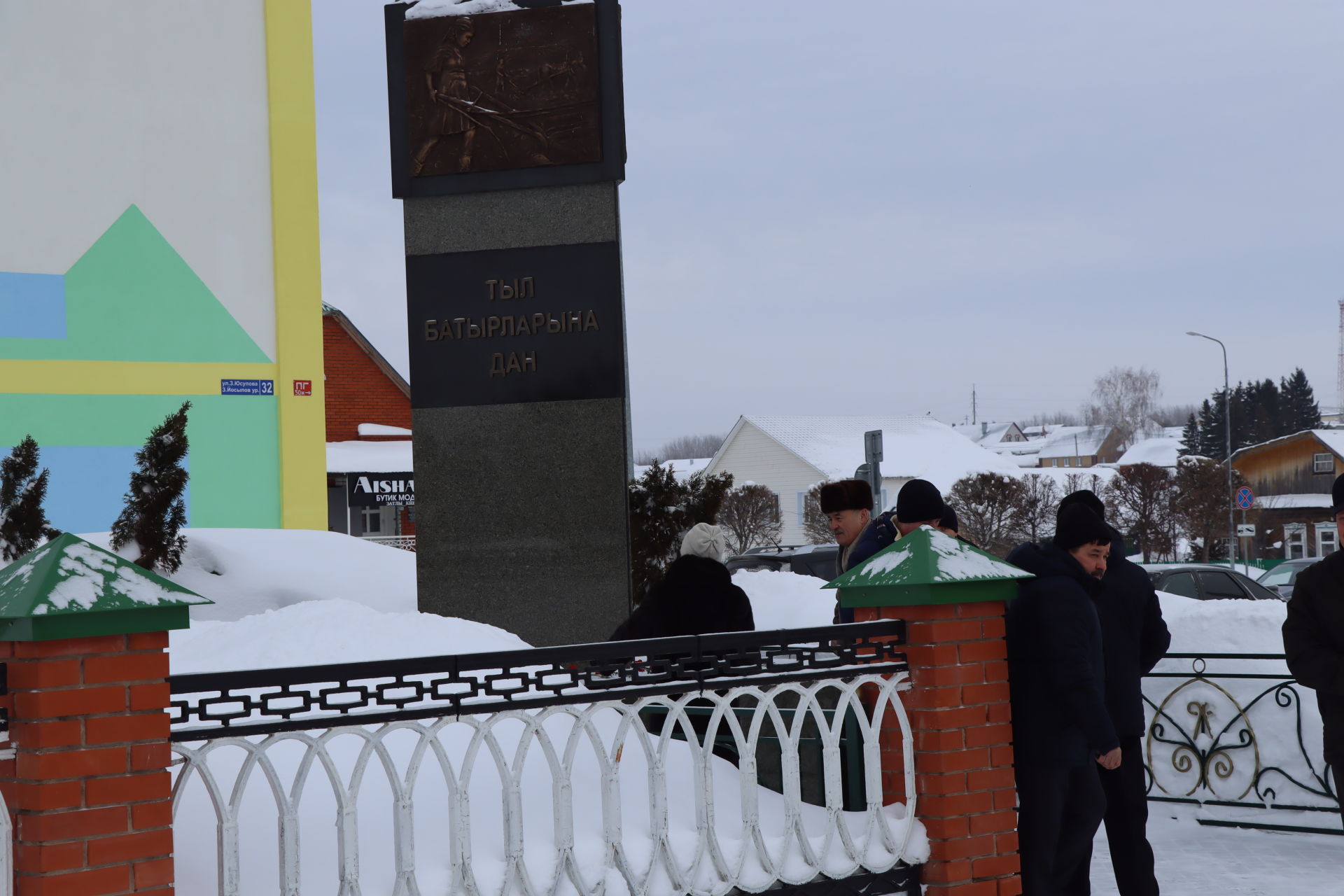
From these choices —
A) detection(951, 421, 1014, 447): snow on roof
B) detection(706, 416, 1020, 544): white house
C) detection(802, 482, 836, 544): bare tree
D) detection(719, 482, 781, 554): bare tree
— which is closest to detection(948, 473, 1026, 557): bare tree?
detection(802, 482, 836, 544): bare tree

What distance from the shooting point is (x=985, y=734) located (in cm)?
426

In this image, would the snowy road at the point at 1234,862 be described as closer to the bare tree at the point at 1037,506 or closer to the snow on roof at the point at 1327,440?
the bare tree at the point at 1037,506

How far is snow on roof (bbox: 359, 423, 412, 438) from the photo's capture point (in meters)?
33.2

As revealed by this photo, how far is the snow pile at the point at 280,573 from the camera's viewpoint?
29.9 ft

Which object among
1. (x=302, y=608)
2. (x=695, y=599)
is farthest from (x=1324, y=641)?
(x=302, y=608)

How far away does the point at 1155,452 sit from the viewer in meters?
85.7

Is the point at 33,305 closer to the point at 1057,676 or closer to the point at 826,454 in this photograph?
the point at 1057,676

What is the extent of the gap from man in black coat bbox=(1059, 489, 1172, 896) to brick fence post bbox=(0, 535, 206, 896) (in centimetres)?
323

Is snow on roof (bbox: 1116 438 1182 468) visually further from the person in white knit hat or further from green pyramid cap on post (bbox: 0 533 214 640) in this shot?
green pyramid cap on post (bbox: 0 533 214 640)

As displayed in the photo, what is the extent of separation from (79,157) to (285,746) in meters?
17.2

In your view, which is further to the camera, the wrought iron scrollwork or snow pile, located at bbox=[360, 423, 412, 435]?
snow pile, located at bbox=[360, 423, 412, 435]

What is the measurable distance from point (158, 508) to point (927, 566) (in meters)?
7.25

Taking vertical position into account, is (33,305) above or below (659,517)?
above

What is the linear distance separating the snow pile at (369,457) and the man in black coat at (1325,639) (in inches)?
1072
